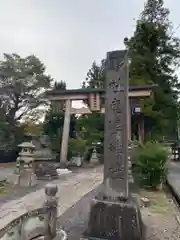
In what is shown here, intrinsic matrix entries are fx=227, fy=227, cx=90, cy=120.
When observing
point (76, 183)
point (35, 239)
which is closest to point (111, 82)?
point (35, 239)

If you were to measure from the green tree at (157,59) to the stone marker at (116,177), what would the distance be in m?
12.6

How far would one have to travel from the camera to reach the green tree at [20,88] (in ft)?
44.2

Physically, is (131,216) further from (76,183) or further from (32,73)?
(32,73)

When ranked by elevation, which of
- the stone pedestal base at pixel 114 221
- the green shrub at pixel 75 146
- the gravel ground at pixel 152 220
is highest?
the green shrub at pixel 75 146

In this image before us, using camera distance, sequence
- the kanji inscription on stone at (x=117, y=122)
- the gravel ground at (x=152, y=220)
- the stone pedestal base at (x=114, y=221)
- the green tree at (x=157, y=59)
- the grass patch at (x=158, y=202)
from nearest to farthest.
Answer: the stone pedestal base at (x=114, y=221)
the kanji inscription on stone at (x=117, y=122)
the gravel ground at (x=152, y=220)
the grass patch at (x=158, y=202)
the green tree at (x=157, y=59)

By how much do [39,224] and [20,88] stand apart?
39.2ft

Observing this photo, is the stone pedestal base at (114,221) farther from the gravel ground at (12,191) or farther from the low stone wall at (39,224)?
the gravel ground at (12,191)

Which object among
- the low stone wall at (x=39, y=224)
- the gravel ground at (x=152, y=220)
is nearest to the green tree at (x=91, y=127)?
the gravel ground at (x=152, y=220)

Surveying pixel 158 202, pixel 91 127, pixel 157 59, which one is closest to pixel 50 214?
pixel 158 202

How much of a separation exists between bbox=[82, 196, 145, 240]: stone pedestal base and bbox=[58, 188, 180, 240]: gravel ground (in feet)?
1.00

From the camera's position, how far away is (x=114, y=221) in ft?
10.3

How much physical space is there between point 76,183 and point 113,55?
5.11 m

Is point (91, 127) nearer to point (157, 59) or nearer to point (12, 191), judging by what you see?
point (157, 59)

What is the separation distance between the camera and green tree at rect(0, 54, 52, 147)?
44.2ft
